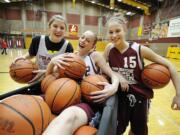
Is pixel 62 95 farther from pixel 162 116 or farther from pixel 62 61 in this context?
pixel 162 116

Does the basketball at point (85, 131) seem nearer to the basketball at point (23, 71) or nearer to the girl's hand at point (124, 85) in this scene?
the girl's hand at point (124, 85)

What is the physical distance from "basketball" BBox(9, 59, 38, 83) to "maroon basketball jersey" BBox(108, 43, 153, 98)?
2.66ft

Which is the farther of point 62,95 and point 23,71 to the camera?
point 23,71

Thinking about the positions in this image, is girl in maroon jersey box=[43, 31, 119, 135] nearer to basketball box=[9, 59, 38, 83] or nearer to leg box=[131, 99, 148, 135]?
basketball box=[9, 59, 38, 83]

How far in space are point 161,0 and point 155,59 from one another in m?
13.7

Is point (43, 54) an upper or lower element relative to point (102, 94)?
upper

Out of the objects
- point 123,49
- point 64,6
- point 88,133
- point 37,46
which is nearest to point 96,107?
point 88,133

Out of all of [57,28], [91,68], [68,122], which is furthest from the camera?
[57,28]

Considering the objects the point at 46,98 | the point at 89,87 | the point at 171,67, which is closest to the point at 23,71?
the point at 46,98

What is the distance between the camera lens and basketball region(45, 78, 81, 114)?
1.27 m

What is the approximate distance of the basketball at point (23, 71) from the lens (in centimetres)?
182

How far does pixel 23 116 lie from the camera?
0.95 metres

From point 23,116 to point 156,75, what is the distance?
1.17 m

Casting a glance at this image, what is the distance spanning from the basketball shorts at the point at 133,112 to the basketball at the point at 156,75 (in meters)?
0.18
